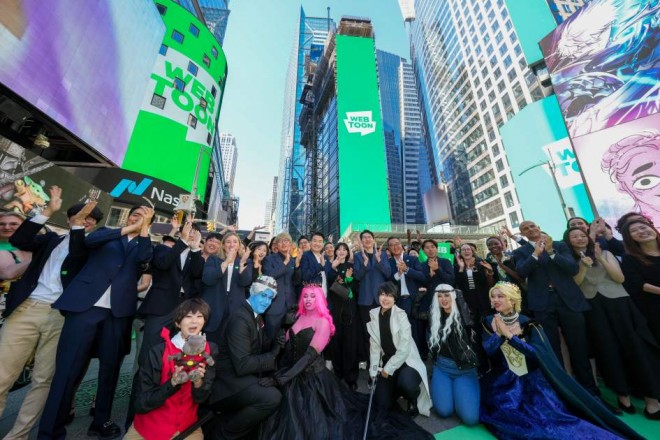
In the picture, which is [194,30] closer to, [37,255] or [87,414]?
[37,255]

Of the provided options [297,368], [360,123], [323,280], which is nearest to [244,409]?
[297,368]

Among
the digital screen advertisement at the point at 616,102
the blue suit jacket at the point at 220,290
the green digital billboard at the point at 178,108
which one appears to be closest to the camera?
the blue suit jacket at the point at 220,290

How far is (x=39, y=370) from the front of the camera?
235 cm

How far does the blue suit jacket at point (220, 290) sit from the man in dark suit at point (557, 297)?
A: 4043 mm

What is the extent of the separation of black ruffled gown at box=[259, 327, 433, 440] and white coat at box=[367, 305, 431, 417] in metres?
0.39

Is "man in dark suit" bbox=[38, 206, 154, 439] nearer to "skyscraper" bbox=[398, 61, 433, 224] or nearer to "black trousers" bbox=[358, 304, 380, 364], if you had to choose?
"black trousers" bbox=[358, 304, 380, 364]

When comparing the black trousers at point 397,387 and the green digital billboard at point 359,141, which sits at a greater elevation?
the green digital billboard at point 359,141

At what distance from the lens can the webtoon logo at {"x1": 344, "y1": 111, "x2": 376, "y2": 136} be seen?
28.2 meters

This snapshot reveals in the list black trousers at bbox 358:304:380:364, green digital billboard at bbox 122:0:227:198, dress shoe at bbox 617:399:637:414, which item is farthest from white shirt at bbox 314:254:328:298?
green digital billboard at bbox 122:0:227:198

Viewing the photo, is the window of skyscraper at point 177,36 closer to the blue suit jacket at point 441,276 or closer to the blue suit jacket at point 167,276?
the blue suit jacket at point 167,276

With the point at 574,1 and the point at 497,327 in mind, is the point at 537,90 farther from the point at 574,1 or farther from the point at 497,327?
the point at 497,327

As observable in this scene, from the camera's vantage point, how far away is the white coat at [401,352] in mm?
2971

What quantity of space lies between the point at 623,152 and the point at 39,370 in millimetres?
27139

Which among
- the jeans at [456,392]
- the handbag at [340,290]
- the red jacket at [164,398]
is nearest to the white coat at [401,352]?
the jeans at [456,392]
